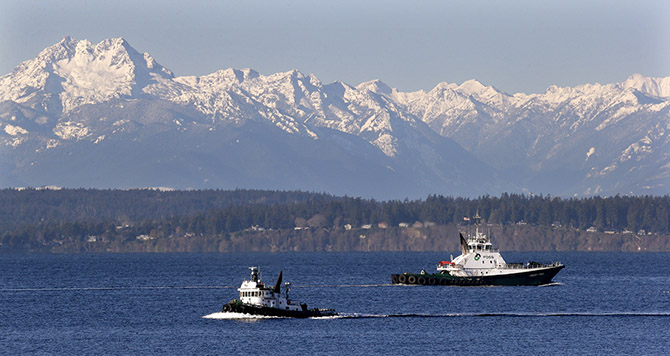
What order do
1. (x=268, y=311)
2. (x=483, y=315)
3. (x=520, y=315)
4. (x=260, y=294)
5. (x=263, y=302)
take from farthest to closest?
(x=483, y=315), (x=520, y=315), (x=268, y=311), (x=263, y=302), (x=260, y=294)

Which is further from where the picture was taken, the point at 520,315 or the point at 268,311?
the point at 520,315

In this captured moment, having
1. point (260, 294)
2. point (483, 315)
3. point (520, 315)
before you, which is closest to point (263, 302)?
point (260, 294)

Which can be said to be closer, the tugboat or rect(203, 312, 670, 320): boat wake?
the tugboat

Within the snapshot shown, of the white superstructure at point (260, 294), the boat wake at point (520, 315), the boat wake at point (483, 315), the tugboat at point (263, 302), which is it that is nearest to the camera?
the white superstructure at point (260, 294)

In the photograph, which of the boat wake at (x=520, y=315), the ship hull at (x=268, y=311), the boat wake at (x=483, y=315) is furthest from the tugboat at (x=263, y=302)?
the boat wake at (x=520, y=315)

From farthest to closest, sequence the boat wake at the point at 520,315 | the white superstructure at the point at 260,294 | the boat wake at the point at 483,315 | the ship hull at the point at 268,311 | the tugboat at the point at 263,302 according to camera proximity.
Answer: the boat wake at the point at 520,315 < the boat wake at the point at 483,315 < the ship hull at the point at 268,311 < the tugboat at the point at 263,302 < the white superstructure at the point at 260,294

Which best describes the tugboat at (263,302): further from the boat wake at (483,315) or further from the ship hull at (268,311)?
the boat wake at (483,315)

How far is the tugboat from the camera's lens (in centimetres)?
17475

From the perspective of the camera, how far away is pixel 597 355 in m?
145

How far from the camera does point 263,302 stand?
176 m

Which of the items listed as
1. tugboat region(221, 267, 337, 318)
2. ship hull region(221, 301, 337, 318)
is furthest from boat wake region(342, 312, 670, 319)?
tugboat region(221, 267, 337, 318)

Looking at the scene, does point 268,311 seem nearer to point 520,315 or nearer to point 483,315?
point 483,315

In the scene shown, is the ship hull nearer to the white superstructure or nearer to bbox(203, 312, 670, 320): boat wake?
the white superstructure

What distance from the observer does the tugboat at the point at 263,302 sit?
175 metres
